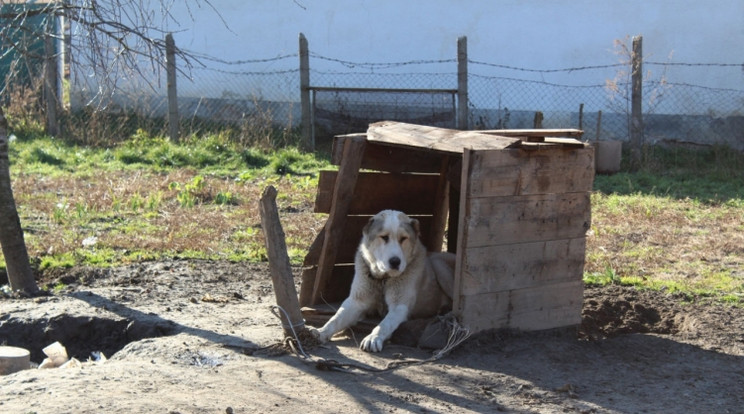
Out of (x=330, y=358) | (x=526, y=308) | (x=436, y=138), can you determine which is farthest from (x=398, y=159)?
(x=330, y=358)

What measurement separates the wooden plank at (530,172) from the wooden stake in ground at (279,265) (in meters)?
1.20

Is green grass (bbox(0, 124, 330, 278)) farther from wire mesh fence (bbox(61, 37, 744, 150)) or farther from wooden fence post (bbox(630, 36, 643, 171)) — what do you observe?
wooden fence post (bbox(630, 36, 643, 171))

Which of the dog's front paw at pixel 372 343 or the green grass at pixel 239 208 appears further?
the green grass at pixel 239 208

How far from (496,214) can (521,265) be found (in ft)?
1.43

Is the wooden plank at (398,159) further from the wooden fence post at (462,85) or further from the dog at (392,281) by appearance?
the wooden fence post at (462,85)

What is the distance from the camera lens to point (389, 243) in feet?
18.7

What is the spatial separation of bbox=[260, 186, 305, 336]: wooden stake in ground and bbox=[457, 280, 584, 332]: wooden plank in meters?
1.06

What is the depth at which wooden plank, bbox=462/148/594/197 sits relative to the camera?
526 centimetres

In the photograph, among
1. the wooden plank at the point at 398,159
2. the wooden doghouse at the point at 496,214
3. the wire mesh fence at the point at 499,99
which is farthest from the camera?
the wire mesh fence at the point at 499,99

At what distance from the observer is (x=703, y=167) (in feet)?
45.2

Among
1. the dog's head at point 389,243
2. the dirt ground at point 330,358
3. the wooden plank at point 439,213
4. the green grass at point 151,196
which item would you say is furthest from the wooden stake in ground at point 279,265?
the green grass at point 151,196

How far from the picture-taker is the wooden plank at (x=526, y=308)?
17.8ft

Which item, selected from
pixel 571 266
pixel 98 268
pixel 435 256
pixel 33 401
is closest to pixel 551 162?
pixel 571 266

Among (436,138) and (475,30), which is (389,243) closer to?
(436,138)
